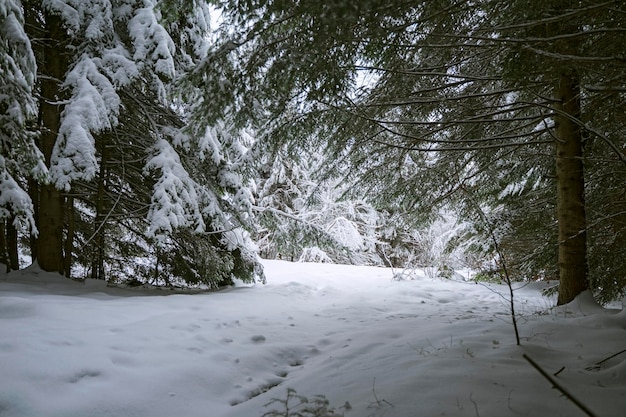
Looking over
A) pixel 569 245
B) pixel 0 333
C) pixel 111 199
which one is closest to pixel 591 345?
pixel 569 245

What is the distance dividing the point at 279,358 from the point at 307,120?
7.82ft

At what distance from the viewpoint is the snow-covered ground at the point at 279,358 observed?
Answer: 6.66 feet

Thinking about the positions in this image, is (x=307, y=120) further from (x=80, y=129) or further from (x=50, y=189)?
(x=50, y=189)

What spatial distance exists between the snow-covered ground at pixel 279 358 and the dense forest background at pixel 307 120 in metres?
1.14

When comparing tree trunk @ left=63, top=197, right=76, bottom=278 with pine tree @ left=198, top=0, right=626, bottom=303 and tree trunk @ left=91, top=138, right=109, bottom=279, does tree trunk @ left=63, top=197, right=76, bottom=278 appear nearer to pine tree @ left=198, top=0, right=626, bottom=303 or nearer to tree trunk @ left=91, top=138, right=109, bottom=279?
tree trunk @ left=91, top=138, right=109, bottom=279

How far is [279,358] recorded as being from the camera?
10.7 ft

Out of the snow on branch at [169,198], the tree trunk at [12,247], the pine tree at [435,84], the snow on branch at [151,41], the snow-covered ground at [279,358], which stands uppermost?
the snow on branch at [151,41]

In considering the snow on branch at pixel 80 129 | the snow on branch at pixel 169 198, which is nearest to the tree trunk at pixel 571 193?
the snow on branch at pixel 169 198

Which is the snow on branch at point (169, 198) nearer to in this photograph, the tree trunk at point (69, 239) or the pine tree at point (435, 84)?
the tree trunk at point (69, 239)

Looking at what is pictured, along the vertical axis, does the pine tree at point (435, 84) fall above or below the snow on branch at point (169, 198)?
above

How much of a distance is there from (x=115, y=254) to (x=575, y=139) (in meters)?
7.78

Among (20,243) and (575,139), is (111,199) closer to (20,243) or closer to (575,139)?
(20,243)

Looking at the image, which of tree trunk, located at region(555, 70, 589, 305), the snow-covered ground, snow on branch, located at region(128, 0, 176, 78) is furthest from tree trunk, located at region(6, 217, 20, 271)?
tree trunk, located at region(555, 70, 589, 305)

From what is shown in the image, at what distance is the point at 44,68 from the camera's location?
5.58 meters
